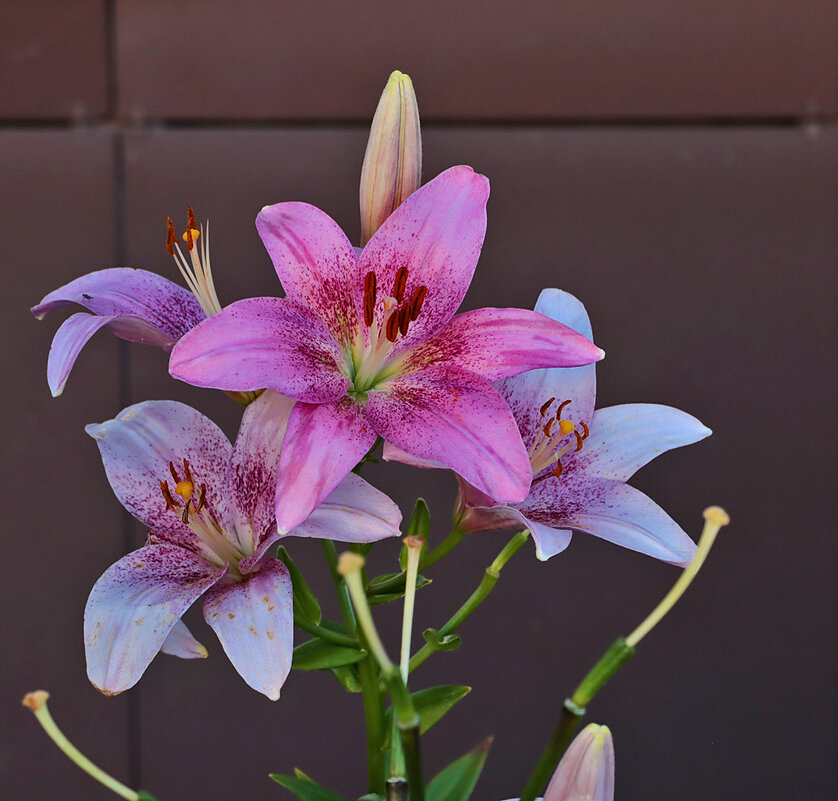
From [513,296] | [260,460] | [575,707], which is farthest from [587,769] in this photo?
[513,296]

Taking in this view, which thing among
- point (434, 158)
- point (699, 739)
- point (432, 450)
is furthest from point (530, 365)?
point (699, 739)

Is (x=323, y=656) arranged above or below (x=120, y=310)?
below

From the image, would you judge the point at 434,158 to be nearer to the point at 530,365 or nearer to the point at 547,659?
the point at 547,659

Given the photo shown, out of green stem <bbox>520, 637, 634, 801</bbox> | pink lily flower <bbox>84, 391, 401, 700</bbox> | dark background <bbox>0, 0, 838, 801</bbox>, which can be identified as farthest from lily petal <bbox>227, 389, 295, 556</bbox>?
dark background <bbox>0, 0, 838, 801</bbox>

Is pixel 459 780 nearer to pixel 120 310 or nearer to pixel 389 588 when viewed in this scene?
pixel 389 588

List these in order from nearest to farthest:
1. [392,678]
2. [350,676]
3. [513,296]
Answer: [392,678] → [350,676] → [513,296]

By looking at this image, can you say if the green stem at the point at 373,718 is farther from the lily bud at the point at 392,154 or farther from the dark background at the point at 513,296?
the dark background at the point at 513,296
